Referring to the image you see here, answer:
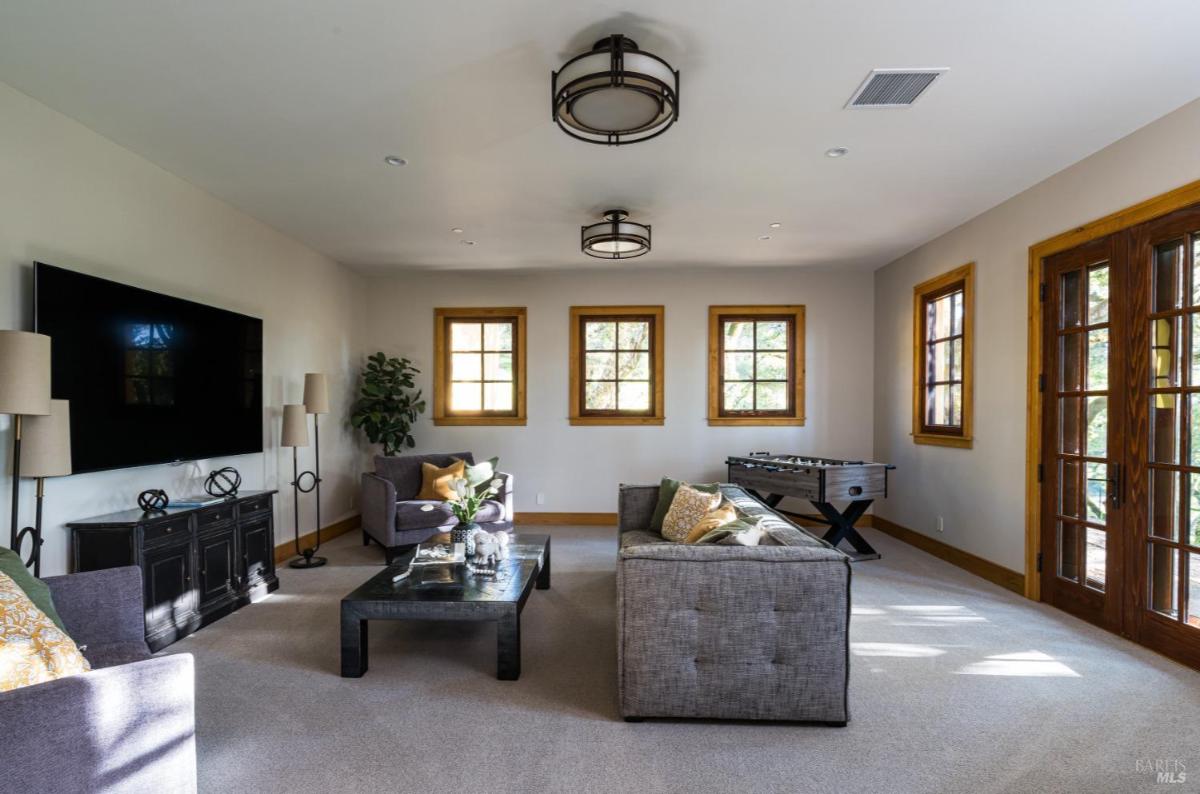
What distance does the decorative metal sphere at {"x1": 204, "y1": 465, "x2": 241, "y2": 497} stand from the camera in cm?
393

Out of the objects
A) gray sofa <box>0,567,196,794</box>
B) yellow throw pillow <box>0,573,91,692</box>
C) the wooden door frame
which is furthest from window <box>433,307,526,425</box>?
gray sofa <box>0,567,196,794</box>

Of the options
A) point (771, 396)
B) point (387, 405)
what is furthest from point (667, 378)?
point (387, 405)

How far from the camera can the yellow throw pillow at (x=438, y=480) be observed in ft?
17.5

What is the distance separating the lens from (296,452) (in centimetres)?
529

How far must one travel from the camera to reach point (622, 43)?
2.33 m

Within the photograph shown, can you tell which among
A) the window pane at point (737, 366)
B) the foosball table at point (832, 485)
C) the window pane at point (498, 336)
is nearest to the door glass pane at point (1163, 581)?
the foosball table at point (832, 485)

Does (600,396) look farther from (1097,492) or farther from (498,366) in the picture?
(1097,492)

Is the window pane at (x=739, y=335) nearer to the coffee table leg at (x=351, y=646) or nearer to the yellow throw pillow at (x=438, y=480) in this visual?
the yellow throw pillow at (x=438, y=480)

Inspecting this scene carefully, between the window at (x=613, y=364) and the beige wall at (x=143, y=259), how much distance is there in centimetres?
250

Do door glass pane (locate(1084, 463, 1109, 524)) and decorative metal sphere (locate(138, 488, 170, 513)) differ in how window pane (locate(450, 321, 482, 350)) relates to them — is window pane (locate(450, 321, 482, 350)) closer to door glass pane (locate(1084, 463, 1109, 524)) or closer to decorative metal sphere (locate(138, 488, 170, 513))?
decorative metal sphere (locate(138, 488, 170, 513))

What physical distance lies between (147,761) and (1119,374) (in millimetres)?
4614

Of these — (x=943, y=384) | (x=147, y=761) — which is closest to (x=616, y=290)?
(x=943, y=384)

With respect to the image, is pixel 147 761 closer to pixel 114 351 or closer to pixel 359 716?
pixel 359 716

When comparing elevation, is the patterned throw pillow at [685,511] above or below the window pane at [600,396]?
below
